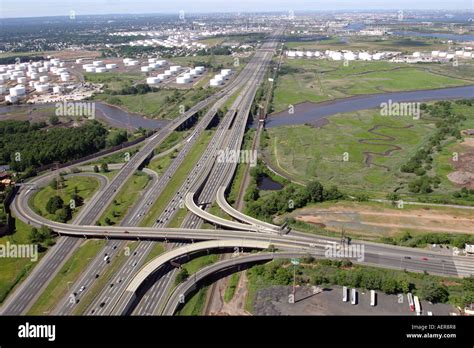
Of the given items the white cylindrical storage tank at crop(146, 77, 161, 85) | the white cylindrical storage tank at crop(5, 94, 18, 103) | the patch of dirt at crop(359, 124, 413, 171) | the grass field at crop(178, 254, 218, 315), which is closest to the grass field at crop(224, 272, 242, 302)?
the grass field at crop(178, 254, 218, 315)

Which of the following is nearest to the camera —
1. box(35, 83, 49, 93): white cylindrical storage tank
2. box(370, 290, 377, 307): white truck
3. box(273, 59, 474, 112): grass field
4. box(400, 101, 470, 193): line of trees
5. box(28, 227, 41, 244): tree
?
box(370, 290, 377, 307): white truck

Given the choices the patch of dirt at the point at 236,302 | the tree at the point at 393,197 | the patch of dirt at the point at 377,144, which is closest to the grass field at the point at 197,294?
the patch of dirt at the point at 236,302

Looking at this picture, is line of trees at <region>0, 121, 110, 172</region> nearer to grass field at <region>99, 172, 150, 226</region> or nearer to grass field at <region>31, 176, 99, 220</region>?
grass field at <region>31, 176, 99, 220</region>

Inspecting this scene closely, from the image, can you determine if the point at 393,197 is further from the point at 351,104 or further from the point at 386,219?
the point at 351,104

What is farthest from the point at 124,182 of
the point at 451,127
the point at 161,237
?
the point at 451,127

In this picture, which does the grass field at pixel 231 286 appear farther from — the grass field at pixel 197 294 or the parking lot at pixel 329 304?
the parking lot at pixel 329 304

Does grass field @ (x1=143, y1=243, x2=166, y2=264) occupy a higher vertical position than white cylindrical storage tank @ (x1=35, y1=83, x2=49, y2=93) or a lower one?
lower

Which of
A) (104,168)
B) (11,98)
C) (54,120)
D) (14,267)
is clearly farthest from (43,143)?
(11,98)
